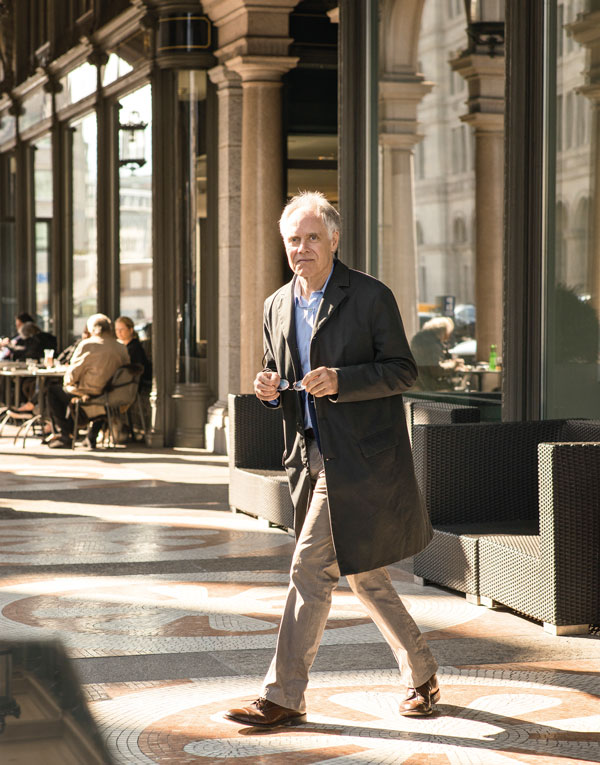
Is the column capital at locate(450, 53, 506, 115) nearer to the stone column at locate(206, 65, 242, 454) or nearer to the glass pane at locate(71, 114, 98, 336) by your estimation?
the stone column at locate(206, 65, 242, 454)

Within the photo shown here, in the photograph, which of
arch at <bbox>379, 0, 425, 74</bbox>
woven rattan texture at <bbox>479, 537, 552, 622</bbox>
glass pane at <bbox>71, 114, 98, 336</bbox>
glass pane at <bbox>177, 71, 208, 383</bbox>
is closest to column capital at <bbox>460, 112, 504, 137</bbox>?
arch at <bbox>379, 0, 425, 74</bbox>

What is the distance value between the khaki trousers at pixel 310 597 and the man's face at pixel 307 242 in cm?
53

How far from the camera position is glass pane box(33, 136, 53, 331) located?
67.2ft

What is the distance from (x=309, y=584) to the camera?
387cm

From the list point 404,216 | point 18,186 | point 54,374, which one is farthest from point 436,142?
point 18,186

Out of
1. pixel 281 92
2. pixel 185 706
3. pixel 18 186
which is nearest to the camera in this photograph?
pixel 185 706

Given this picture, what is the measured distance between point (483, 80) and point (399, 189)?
4.11 ft

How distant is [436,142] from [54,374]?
6.48 metres

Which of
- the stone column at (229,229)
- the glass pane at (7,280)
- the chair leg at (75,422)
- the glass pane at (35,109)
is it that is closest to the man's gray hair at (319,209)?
the stone column at (229,229)

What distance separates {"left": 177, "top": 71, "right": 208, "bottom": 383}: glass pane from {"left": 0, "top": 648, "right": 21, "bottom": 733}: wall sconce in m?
10.3

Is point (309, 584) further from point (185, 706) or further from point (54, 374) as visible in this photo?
point (54, 374)

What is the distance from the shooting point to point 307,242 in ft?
12.7

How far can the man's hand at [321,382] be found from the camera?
12.2 ft

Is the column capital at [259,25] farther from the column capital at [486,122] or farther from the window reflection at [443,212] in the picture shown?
the column capital at [486,122]
